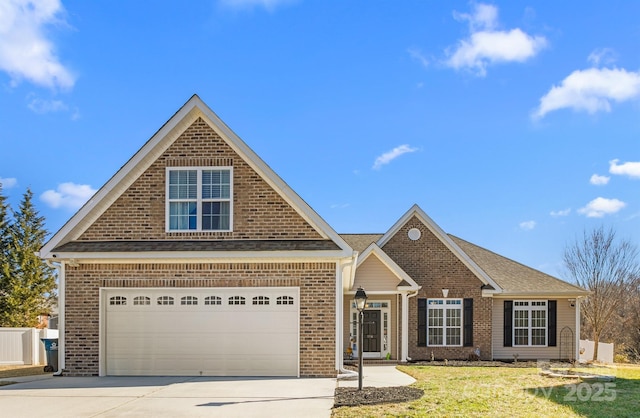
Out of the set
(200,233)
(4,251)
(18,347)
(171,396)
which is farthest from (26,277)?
(171,396)

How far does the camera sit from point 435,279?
22.8 metres

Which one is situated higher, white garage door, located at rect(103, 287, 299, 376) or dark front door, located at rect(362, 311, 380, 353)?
white garage door, located at rect(103, 287, 299, 376)

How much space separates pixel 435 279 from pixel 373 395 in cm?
1170

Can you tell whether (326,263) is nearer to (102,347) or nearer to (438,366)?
(102,347)

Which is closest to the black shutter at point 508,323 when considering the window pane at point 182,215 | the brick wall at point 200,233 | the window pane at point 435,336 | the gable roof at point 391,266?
the window pane at point 435,336

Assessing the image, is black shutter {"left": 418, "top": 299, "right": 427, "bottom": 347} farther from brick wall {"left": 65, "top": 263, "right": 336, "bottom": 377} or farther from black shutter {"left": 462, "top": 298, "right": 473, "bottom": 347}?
brick wall {"left": 65, "top": 263, "right": 336, "bottom": 377}

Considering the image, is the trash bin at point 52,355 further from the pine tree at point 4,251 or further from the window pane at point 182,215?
the pine tree at point 4,251

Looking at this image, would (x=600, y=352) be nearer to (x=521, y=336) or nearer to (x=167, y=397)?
(x=521, y=336)

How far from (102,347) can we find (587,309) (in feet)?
76.8

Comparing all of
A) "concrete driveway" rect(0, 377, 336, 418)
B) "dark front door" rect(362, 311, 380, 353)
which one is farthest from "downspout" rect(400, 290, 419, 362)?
"concrete driveway" rect(0, 377, 336, 418)

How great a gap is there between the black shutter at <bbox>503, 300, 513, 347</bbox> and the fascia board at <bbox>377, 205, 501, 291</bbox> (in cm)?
121

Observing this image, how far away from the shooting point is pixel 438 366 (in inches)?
778

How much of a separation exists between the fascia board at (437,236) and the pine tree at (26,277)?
19347 millimetres

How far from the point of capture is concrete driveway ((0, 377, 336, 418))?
32.8ft
